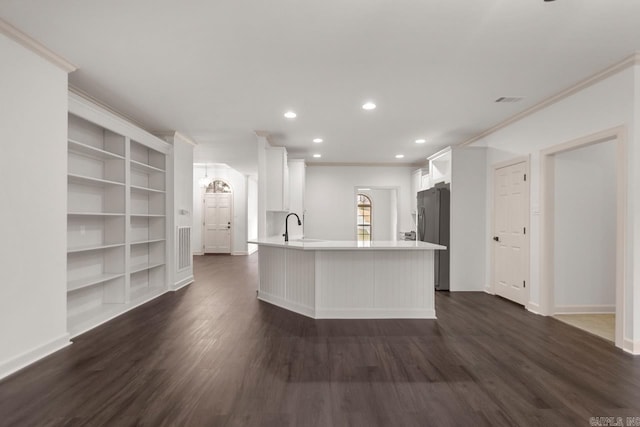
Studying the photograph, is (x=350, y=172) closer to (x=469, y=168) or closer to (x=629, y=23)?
(x=469, y=168)

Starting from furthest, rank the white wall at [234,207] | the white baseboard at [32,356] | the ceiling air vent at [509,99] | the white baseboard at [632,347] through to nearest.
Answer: the white wall at [234,207], the ceiling air vent at [509,99], the white baseboard at [632,347], the white baseboard at [32,356]

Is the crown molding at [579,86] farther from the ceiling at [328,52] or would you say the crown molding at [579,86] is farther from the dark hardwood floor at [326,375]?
the dark hardwood floor at [326,375]

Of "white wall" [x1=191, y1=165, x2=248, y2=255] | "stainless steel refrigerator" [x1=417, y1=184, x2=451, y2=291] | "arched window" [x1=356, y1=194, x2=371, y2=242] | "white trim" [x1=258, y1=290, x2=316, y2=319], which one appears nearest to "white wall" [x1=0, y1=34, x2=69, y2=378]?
"white trim" [x1=258, y1=290, x2=316, y2=319]

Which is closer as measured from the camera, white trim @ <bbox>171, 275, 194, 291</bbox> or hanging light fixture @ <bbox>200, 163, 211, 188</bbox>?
white trim @ <bbox>171, 275, 194, 291</bbox>

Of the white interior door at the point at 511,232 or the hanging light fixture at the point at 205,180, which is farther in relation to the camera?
the hanging light fixture at the point at 205,180

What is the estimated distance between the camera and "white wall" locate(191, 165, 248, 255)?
10758 millimetres

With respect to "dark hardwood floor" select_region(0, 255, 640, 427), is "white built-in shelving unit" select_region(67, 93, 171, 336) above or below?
above

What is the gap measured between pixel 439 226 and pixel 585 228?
6.63 feet

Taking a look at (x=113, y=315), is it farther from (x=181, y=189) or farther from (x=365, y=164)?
(x=365, y=164)

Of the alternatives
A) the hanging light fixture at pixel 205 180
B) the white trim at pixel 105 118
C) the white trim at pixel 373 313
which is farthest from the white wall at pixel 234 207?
the white trim at pixel 373 313

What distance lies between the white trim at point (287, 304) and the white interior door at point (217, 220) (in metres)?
6.33

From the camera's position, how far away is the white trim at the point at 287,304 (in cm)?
402

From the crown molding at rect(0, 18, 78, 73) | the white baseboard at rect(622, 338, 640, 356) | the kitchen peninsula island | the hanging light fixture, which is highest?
the crown molding at rect(0, 18, 78, 73)

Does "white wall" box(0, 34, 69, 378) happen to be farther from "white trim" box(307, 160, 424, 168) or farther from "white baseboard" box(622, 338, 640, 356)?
"white trim" box(307, 160, 424, 168)
